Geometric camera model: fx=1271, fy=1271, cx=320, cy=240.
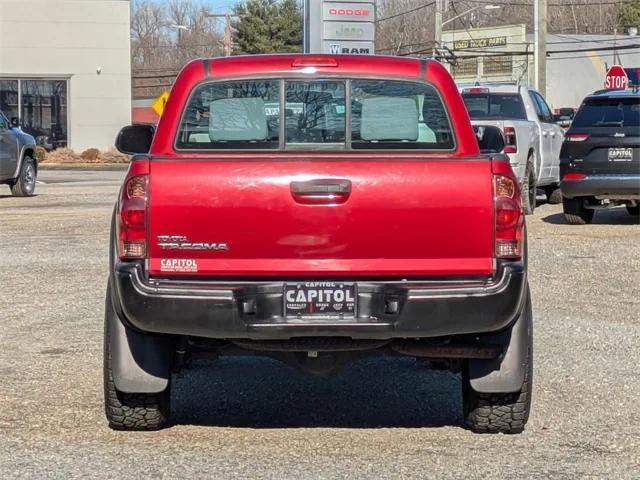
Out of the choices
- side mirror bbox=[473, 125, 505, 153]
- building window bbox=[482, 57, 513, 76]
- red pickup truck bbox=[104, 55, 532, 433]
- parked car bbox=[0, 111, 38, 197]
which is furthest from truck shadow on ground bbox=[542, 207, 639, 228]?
building window bbox=[482, 57, 513, 76]

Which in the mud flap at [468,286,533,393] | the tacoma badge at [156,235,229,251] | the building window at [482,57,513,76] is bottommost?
the mud flap at [468,286,533,393]

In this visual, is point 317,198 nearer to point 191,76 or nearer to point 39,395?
point 191,76

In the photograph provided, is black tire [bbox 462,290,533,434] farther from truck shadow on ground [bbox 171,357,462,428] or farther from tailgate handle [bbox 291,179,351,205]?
tailgate handle [bbox 291,179,351,205]

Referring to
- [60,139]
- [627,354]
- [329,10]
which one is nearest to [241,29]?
[60,139]

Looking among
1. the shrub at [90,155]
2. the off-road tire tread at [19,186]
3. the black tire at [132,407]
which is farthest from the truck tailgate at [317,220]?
the shrub at [90,155]

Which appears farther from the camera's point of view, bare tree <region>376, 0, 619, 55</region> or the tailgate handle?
bare tree <region>376, 0, 619, 55</region>

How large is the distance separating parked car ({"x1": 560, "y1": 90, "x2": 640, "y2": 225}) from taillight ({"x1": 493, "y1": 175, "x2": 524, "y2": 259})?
430 inches

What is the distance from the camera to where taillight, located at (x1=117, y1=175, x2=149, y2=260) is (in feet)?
18.2

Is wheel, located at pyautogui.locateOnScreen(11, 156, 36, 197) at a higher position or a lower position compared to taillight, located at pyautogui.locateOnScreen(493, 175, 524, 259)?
lower

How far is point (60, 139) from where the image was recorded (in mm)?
45750

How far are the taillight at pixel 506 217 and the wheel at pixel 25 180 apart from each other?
18.9 meters

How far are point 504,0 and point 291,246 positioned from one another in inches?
3833

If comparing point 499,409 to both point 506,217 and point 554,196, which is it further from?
point 554,196

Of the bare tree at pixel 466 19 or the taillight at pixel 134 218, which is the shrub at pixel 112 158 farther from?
the bare tree at pixel 466 19
